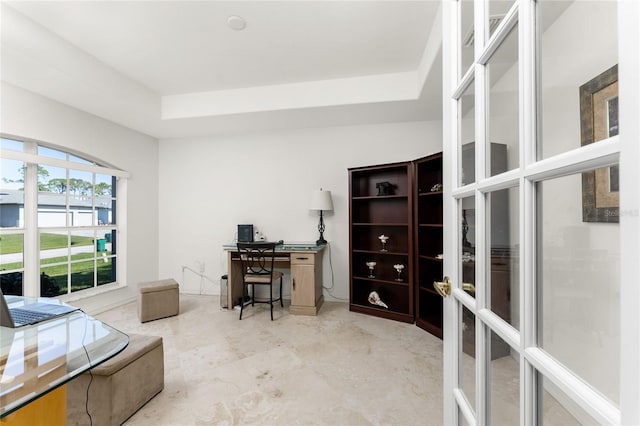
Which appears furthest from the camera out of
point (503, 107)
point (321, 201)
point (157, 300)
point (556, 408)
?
point (321, 201)

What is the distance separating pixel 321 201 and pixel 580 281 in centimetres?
326

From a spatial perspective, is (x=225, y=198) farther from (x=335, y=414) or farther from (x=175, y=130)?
(x=335, y=414)

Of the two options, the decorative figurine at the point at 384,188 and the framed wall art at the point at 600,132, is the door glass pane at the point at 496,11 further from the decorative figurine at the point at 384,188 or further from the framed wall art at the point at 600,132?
the decorative figurine at the point at 384,188

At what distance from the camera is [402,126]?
3.76 meters

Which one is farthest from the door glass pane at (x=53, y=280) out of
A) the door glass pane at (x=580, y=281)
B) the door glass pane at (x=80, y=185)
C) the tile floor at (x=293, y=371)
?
the door glass pane at (x=580, y=281)

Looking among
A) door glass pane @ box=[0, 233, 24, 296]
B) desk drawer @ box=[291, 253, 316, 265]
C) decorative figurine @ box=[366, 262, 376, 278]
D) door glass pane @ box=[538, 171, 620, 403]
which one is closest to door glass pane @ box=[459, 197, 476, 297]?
door glass pane @ box=[538, 171, 620, 403]

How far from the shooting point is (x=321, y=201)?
3676 mm

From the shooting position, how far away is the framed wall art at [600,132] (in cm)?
35

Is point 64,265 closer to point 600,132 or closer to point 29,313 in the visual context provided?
point 29,313

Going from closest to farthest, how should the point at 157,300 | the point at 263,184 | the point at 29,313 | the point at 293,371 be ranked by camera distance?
the point at 29,313 < the point at 293,371 < the point at 157,300 < the point at 263,184

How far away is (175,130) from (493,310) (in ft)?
14.8

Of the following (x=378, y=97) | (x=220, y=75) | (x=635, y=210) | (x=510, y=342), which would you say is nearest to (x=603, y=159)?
(x=635, y=210)

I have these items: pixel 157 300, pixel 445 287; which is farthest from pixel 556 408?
pixel 157 300

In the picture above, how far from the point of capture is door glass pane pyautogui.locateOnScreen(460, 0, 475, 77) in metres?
0.78
